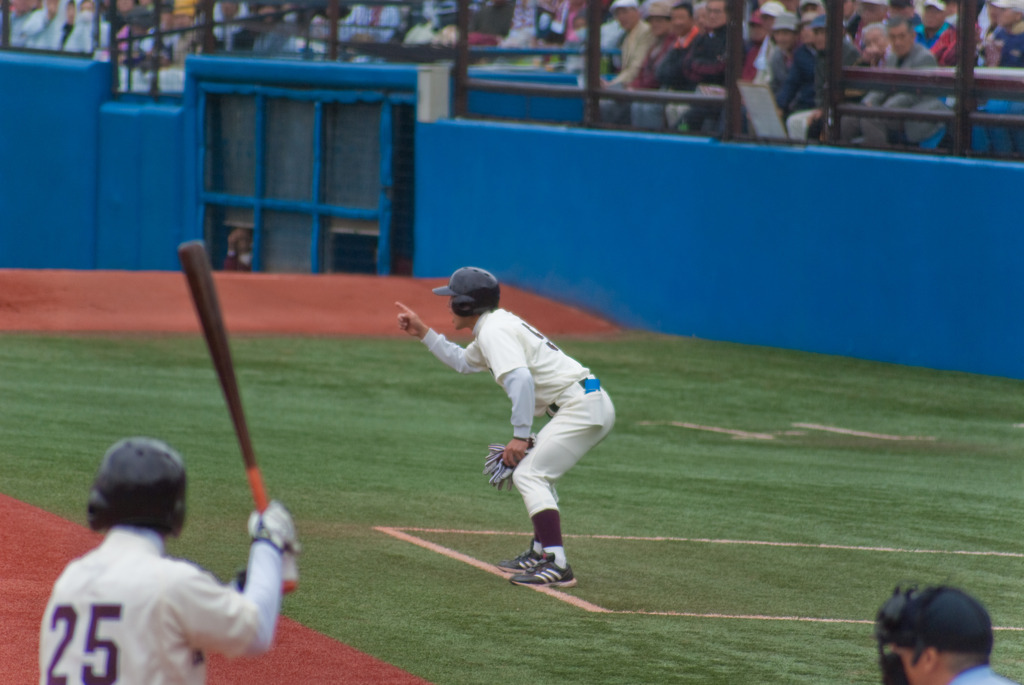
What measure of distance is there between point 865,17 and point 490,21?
23.1 feet

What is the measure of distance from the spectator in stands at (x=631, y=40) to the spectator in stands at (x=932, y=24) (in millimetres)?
3596

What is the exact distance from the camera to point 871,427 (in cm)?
1321

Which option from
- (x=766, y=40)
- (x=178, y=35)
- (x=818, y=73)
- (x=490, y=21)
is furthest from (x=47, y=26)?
(x=818, y=73)

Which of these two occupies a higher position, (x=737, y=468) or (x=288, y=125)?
(x=288, y=125)

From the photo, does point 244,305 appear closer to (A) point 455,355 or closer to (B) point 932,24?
(B) point 932,24

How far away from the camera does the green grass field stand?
684 cm

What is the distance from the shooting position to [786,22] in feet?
53.8

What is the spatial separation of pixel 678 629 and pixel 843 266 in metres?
10.1

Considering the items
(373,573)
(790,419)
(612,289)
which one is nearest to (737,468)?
(790,419)

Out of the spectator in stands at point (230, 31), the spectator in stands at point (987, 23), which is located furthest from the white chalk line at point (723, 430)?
the spectator in stands at point (230, 31)

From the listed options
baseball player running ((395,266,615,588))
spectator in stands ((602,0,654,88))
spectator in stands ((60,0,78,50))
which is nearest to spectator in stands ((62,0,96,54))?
spectator in stands ((60,0,78,50))

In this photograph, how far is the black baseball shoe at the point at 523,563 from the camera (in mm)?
7691

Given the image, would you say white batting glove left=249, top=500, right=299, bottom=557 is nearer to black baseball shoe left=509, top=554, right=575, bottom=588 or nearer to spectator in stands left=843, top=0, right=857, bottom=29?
black baseball shoe left=509, top=554, right=575, bottom=588

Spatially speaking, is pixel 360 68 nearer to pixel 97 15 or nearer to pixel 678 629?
pixel 97 15
